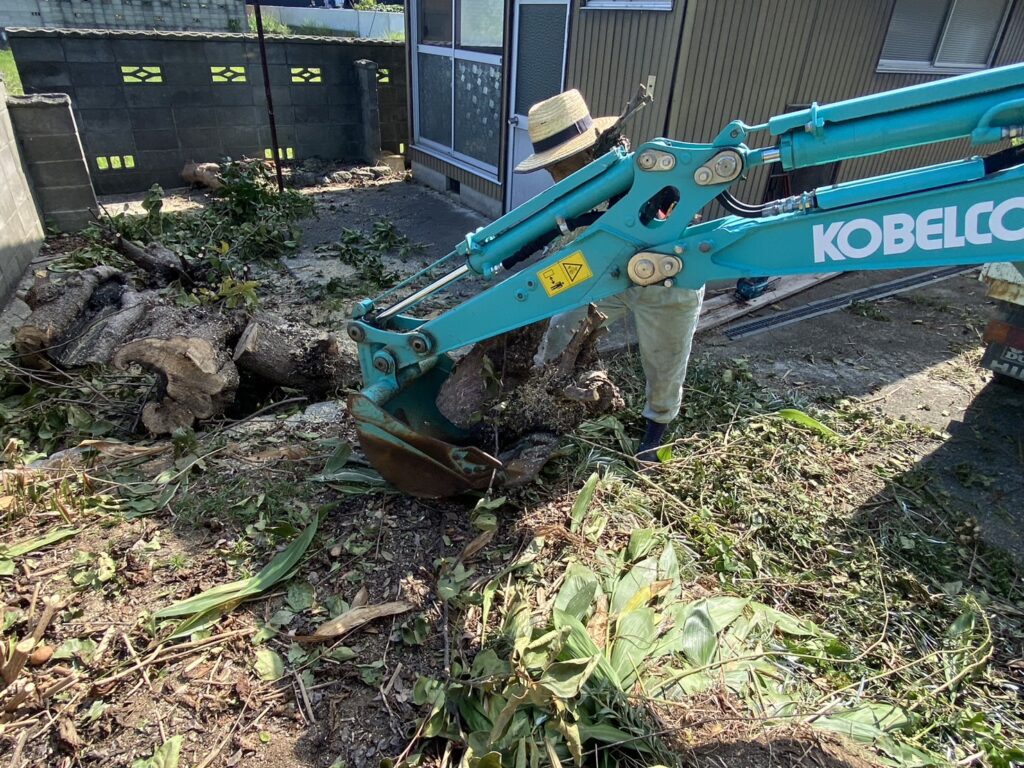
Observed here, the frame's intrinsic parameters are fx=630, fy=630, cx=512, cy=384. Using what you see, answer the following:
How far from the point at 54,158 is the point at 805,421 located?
24.4 feet

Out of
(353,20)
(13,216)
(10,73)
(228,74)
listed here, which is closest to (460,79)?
(228,74)

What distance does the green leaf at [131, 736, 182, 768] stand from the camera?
189cm

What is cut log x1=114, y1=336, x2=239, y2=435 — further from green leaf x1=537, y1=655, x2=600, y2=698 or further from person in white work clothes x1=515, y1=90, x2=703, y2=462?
green leaf x1=537, y1=655, x2=600, y2=698

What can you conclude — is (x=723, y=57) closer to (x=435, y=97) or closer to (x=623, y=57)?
(x=623, y=57)

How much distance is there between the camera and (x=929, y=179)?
1.86m

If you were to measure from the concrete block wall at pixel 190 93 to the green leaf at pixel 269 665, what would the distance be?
850 centimetres

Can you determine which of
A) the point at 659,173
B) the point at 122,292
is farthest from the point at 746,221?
the point at 122,292

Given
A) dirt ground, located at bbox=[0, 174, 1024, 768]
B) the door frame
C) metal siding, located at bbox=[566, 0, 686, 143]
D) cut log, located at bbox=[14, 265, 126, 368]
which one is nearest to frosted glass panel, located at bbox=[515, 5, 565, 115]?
the door frame

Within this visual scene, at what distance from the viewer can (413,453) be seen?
8.95 ft

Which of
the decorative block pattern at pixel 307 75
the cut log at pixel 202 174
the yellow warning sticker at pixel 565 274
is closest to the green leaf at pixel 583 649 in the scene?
the yellow warning sticker at pixel 565 274

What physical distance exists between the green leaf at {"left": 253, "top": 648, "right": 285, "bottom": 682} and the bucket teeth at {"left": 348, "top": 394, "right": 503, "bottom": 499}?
2.80 ft

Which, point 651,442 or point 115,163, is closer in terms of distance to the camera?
point 651,442

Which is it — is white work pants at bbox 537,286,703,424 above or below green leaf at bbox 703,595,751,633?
above

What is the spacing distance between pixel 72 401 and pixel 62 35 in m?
6.62
